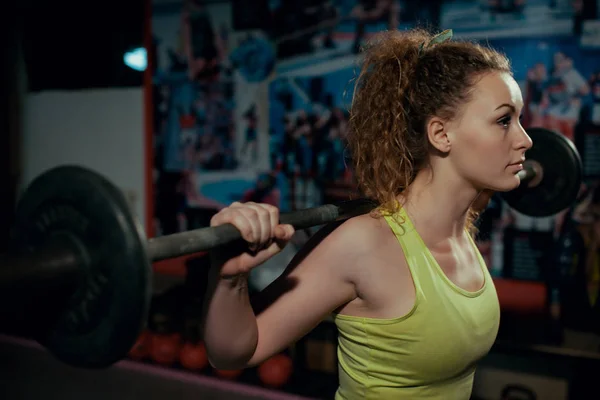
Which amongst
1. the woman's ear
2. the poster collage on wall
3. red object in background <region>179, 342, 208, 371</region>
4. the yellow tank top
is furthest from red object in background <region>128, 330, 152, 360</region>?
the woman's ear

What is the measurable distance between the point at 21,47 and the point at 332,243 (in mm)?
3449

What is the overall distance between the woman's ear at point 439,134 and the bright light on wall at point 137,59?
256cm

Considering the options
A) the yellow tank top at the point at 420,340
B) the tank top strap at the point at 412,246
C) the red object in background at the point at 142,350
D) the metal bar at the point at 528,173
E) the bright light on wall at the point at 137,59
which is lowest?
the red object in background at the point at 142,350

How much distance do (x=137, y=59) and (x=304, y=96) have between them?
1.14m

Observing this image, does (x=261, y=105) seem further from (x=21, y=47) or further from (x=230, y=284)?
(x=230, y=284)

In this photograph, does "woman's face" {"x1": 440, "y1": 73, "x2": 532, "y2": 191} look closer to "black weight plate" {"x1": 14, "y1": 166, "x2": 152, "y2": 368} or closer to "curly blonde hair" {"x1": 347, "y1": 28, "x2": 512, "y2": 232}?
"curly blonde hair" {"x1": 347, "y1": 28, "x2": 512, "y2": 232}

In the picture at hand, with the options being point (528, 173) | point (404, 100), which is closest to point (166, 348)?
point (528, 173)

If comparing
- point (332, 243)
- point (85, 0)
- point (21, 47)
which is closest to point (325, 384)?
point (332, 243)

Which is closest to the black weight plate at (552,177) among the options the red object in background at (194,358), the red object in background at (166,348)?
the red object in background at (194,358)

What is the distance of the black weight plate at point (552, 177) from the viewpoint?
5.58ft

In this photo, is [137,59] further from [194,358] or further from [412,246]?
[412,246]

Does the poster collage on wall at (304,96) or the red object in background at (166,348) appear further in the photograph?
the red object in background at (166,348)

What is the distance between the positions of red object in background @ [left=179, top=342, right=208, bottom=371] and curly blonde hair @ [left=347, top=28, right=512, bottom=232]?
5.96ft

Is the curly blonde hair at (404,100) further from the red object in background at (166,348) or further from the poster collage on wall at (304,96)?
the red object in background at (166,348)
